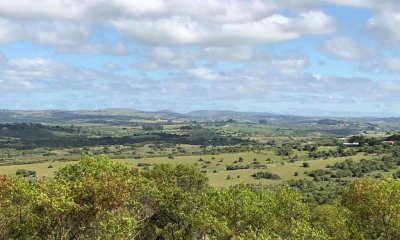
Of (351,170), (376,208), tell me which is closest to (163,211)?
(376,208)

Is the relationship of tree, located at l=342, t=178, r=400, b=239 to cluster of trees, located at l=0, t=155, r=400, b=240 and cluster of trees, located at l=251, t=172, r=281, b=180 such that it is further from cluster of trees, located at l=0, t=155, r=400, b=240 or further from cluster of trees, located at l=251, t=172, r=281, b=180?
cluster of trees, located at l=251, t=172, r=281, b=180

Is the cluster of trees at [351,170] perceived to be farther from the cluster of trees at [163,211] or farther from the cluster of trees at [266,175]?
the cluster of trees at [163,211]

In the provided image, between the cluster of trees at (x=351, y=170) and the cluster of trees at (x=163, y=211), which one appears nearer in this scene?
the cluster of trees at (x=163, y=211)

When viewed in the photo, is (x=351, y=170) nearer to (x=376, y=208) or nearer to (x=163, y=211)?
(x=163, y=211)

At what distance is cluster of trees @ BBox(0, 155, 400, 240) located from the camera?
171 ft

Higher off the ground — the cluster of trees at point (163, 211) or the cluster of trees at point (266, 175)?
the cluster of trees at point (163, 211)

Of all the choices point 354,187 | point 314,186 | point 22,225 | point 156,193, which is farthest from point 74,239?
point 314,186

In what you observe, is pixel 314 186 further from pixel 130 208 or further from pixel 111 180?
pixel 111 180

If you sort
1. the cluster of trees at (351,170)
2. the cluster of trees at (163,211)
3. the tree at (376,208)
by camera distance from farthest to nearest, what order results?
the cluster of trees at (351,170), the tree at (376,208), the cluster of trees at (163,211)

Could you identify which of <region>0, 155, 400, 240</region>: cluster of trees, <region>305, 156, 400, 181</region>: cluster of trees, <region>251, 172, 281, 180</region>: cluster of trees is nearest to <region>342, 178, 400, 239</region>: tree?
<region>0, 155, 400, 240</region>: cluster of trees

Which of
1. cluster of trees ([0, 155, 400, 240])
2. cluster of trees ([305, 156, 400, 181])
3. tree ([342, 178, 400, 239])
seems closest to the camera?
cluster of trees ([0, 155, 400, 240])

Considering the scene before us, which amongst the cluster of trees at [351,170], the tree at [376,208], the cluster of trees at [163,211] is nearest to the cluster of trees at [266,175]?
the cluster of trees at [351,170]

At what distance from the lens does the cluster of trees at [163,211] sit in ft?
171

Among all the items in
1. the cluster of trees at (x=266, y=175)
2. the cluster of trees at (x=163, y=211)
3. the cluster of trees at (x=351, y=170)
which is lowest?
the cluster of trees at (x=266, y=175)
